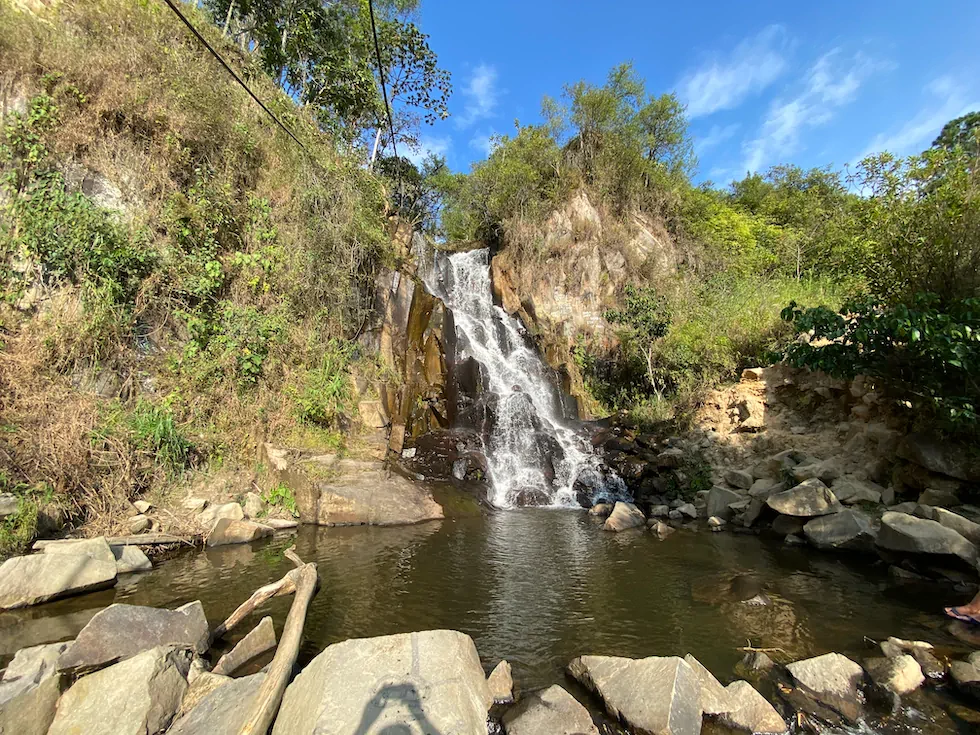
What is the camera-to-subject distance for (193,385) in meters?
9.25

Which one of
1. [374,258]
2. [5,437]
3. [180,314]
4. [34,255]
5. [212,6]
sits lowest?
[5,437]

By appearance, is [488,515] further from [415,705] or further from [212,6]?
[212,6]

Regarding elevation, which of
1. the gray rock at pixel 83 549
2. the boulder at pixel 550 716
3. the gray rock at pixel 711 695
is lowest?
the boulder at pixel 550 716

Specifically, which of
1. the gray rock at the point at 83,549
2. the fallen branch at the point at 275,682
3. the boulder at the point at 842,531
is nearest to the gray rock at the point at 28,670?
the fallen branch at the point at 275,682

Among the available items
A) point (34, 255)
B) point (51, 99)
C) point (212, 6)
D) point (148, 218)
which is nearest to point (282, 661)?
point (34, 255)

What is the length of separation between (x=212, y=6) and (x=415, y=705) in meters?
22.6

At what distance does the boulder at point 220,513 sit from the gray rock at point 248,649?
12.9ft

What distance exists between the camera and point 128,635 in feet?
13.0

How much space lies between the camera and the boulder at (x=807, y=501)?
25.4ft

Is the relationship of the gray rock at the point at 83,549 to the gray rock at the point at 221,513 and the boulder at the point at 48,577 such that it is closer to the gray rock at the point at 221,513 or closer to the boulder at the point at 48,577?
the boulder at the point at 48,577

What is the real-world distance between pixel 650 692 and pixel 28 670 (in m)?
4.68

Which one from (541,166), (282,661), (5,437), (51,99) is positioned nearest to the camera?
(282,661)

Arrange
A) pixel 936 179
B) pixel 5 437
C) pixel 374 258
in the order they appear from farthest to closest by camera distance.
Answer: pixel 374 258, pixel 936 179, pixel 5 437

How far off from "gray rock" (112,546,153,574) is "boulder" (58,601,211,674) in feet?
8.57
